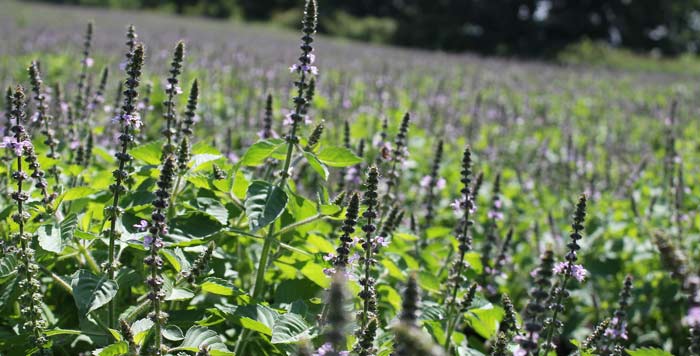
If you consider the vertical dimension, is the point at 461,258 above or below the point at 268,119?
below

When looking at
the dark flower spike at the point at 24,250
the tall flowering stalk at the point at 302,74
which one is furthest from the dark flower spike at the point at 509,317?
the dark flower spike at the point at 24,250

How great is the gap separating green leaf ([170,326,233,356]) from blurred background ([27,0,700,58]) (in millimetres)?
37574

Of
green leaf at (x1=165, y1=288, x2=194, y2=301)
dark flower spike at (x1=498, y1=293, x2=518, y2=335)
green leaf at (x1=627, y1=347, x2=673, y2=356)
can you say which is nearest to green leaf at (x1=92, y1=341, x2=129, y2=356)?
green leaf at (x1=165, y1=288, x2=194, y2=301)

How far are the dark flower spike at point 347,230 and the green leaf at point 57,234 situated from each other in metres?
1.10

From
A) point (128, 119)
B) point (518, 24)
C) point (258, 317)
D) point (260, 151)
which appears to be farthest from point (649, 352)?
point (518, 24)

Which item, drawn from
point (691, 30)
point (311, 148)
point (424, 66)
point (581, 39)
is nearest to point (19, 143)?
point (311, 148)

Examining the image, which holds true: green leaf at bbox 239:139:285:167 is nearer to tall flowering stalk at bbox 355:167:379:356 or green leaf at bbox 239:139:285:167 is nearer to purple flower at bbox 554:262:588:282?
tall flowering stalk at bbox 355:167:379:356

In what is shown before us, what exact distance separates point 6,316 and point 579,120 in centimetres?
1061

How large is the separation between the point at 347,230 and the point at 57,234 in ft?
4.00

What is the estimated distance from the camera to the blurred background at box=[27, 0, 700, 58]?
42688 mm

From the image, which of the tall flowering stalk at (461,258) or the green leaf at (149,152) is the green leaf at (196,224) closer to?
the green leaf at (149,152)

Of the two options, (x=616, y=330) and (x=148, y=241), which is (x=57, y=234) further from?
(x=616, y=330)

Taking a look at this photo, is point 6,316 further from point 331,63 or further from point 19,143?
point 331,63

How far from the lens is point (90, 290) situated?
2.58 m
